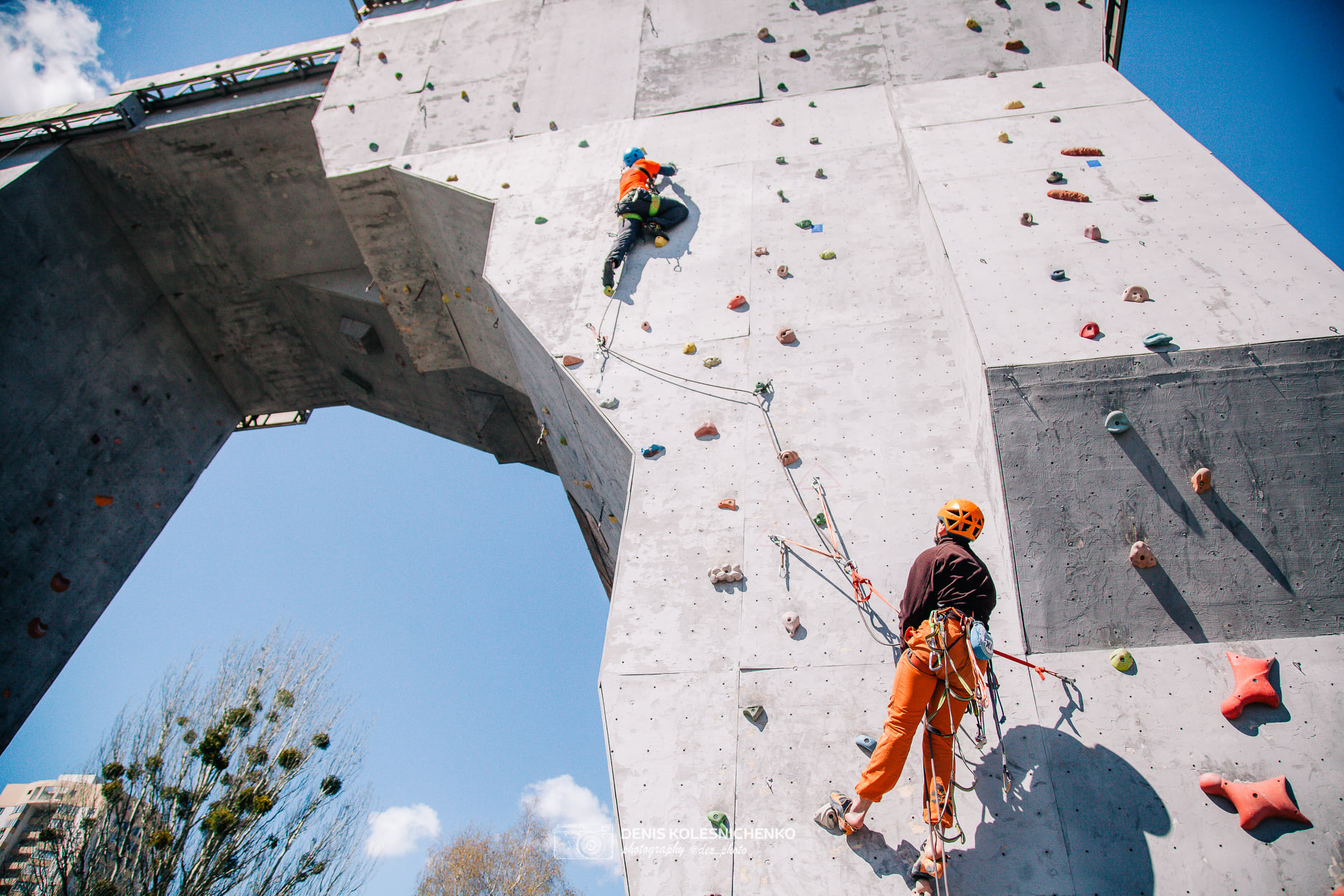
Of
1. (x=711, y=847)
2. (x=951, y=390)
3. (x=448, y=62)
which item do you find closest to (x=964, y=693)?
(x=711, y=847)

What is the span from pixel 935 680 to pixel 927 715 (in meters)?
0.21

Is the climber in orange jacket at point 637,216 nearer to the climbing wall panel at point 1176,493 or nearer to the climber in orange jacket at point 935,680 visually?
the climbing wall panel at point 1176,493

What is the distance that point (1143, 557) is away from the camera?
354 centimetres

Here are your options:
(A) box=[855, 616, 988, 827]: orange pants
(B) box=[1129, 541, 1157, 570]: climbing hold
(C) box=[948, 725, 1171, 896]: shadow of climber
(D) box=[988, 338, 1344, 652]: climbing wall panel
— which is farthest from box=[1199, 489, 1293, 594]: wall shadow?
(A) box=[855, 616, 988, 827]: orange pants

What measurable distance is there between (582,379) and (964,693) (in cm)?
325

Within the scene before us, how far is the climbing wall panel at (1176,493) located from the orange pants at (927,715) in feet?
2.67

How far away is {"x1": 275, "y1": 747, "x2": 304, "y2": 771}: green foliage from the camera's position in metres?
7.78

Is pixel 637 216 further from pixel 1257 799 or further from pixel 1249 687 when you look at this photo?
pixel 1257 799

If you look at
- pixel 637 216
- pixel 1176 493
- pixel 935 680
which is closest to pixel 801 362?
pixel 637 216

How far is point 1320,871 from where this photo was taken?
2814 mm

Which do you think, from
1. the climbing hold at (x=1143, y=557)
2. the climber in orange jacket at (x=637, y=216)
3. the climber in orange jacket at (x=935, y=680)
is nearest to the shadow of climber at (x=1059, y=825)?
the climber in orange jacket at (x=935, y=680)

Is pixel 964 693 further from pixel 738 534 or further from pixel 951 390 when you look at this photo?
pixel 951 390

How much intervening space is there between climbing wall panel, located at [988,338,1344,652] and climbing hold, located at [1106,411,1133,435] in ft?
0.15

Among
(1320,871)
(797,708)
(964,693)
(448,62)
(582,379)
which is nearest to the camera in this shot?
(1320,871)
